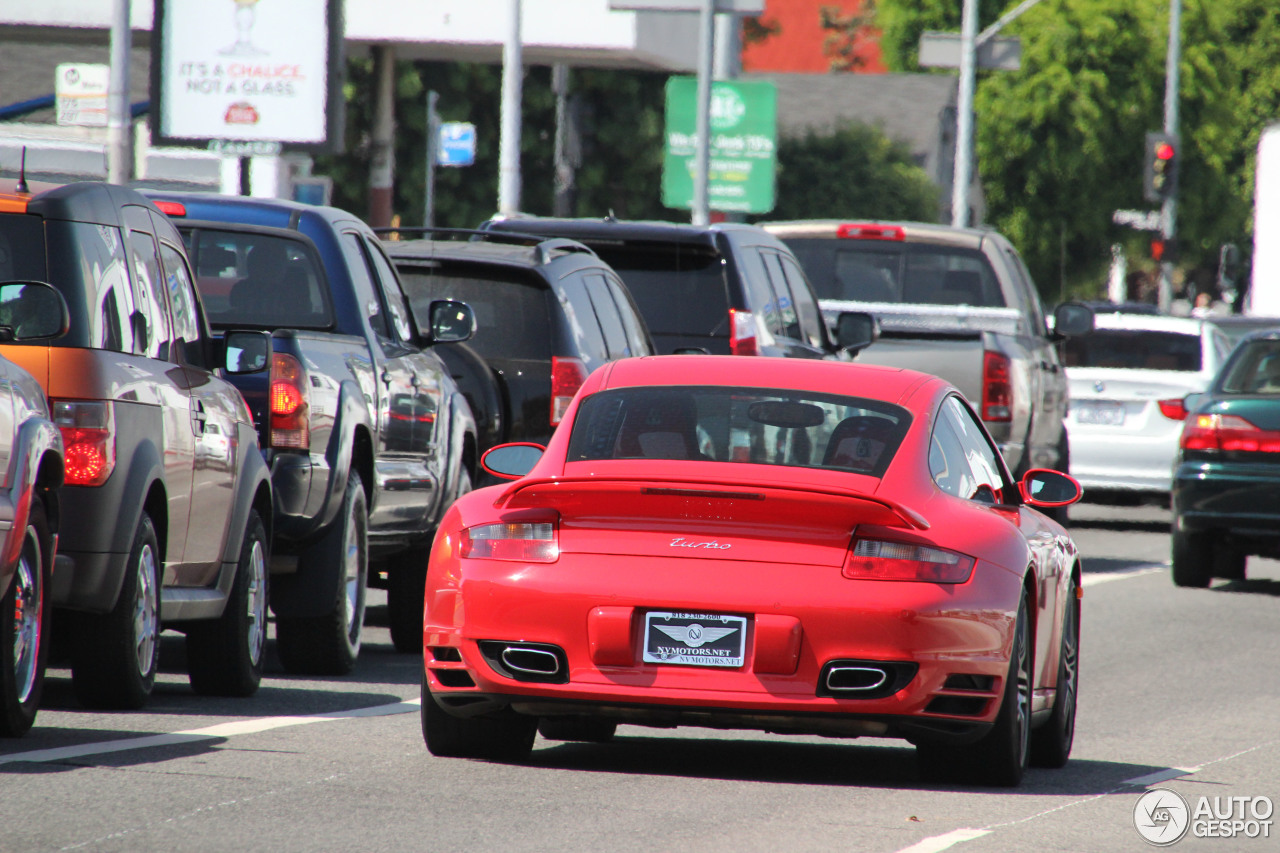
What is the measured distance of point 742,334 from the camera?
47.3 feet

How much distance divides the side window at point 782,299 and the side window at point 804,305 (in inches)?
3.2

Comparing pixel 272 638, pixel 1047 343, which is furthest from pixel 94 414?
pixel 1047 343

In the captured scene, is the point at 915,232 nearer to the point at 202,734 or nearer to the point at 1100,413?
the point at 1100,413

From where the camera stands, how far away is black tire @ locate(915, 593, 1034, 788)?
782 centimetres

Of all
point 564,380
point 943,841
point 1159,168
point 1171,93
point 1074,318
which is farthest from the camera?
point 1171,93

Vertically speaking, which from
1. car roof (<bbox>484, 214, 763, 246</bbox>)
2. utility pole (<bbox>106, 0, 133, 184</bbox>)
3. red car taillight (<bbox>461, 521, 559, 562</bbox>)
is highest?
utility pole (<bbox>106, 0, 133, 184</bbox>)

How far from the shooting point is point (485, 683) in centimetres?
763

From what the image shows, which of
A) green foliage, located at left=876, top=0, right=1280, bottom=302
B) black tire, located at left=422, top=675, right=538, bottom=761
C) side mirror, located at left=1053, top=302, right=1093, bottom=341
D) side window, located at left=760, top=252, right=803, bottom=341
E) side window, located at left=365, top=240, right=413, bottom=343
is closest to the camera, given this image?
black tire, located at left=422, top=675, right=538, bottom=761

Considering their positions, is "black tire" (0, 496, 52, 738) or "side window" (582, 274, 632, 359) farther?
"side window" (582, 274, 632, 359)

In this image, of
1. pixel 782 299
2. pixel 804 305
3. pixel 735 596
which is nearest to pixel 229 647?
pixel 735 596

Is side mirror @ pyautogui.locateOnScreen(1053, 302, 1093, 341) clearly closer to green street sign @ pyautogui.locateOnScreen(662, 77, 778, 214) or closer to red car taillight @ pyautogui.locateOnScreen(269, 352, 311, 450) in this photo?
red car taillight @ pyautogui.locateOnScreen(269, 352, 311, 450)

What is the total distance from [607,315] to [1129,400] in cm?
987

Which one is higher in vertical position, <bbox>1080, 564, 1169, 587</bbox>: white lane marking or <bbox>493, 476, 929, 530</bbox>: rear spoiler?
<bbox>493, 476, 929, 530</bbox>: rear spoiler

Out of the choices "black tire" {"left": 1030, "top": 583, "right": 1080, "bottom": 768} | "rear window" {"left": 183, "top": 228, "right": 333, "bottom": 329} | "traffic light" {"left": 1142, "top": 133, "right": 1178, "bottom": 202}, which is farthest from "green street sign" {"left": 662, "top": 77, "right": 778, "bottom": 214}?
"black tire" {"left": 1030, "top": 583, "right": 1080, "bottom": 768}
